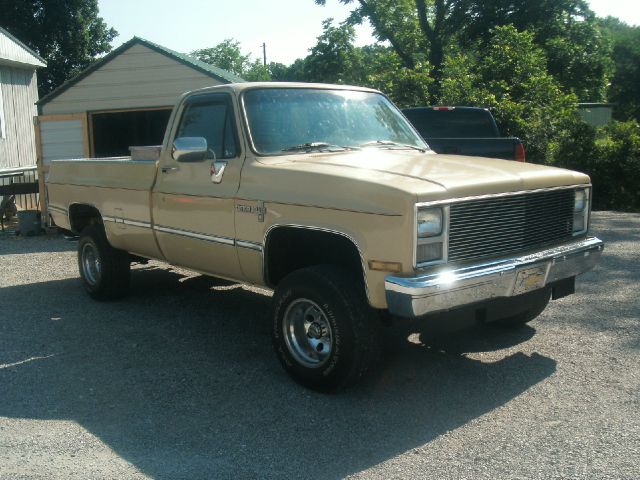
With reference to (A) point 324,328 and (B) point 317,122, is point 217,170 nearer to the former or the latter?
(B) point 317,122

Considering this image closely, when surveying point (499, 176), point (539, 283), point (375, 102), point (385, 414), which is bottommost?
point (385, 414)

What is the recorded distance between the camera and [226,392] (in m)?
4.85

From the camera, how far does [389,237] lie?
4.18 meters

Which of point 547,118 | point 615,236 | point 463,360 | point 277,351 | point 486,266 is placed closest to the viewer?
point 486,266

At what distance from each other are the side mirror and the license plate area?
8.29ft

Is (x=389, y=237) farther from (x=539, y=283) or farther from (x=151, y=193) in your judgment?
(x=151, y=193)

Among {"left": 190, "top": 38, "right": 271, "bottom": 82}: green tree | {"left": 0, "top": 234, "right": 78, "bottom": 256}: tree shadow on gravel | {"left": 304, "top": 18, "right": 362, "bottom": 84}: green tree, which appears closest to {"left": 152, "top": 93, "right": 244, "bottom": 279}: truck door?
{"left": 0, "top": 234, "right": 78, "bottom": 256}: tree shadow on gravel

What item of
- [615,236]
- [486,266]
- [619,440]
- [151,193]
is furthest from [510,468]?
[615,236]

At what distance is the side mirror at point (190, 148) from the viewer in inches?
212

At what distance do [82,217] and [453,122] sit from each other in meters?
5.77

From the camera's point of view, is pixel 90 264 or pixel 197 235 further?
pixel 90 264

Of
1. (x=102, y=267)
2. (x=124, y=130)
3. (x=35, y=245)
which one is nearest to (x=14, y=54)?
(x=124, y=130)

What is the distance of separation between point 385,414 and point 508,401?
0.82 metres

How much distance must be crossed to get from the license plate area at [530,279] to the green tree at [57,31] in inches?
1407
